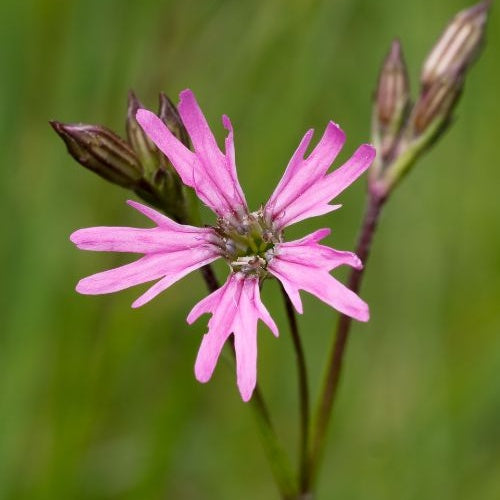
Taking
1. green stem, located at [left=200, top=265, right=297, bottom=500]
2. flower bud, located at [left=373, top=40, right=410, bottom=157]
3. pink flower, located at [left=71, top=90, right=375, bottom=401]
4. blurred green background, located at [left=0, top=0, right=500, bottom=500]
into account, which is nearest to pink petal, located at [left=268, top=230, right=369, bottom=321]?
pink flower, located at [left=71, top=90, right=375, bottom=401]

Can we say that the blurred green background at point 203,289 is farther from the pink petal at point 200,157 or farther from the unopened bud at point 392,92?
the pink petal at point 200,157

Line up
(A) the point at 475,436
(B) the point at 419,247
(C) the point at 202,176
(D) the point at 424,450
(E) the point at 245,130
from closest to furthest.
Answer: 1. (C) the point at 202,176
2. (D) the point at 424,450
3. (A) the point at 475,436
4. (E) the point at 245,130
5. (B) the point at 419,247

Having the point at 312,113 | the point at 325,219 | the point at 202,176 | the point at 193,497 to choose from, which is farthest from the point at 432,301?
the point at 202,176

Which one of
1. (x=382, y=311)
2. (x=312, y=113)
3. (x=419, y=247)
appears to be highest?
(x=312, y=113)

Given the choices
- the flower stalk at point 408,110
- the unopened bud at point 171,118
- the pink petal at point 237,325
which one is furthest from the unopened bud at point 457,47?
the pink petal at point 237,325

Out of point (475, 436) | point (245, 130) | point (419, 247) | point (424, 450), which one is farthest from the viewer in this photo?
point (419, 247)

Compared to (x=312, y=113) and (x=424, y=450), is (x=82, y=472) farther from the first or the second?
(x=312, y=113)

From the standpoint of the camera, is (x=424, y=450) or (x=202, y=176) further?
(x=424, y=450)

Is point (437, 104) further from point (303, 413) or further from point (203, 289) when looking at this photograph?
point (203, 289)
